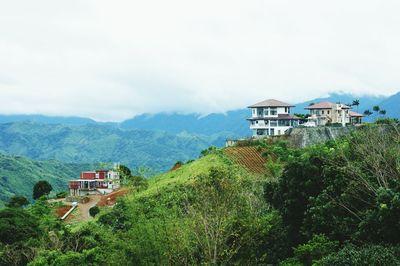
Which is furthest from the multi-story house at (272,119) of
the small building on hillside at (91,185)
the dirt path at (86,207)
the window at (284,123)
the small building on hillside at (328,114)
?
the dirt path at (86,207)

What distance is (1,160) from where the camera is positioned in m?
157

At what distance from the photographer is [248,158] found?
157 feet

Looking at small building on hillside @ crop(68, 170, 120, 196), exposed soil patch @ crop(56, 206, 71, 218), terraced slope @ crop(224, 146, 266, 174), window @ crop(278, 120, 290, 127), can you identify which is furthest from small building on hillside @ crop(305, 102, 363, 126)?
exposed soil patch @ crop(56, 206, 71, 218)

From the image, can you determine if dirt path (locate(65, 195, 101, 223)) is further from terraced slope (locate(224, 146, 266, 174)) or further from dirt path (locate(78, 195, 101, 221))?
terraced slope (locate(224, 146, 266, 174))

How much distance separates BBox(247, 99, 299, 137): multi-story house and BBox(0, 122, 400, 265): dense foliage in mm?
45529

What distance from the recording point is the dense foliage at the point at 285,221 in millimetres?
19156

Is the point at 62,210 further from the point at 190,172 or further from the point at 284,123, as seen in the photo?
the point at 284,123

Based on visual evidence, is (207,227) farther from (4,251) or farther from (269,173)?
(269,173)

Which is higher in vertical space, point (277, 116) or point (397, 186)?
point (277, 116)

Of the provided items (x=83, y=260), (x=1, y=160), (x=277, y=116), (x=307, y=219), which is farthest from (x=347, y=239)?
(x=1, y=160)

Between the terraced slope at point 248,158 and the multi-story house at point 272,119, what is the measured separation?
2366 centimetres

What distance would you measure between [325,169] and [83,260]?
39.5 feet

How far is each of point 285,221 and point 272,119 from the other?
1965 inches

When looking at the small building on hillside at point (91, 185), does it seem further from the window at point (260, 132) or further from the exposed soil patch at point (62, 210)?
the window at point (260, 132)
